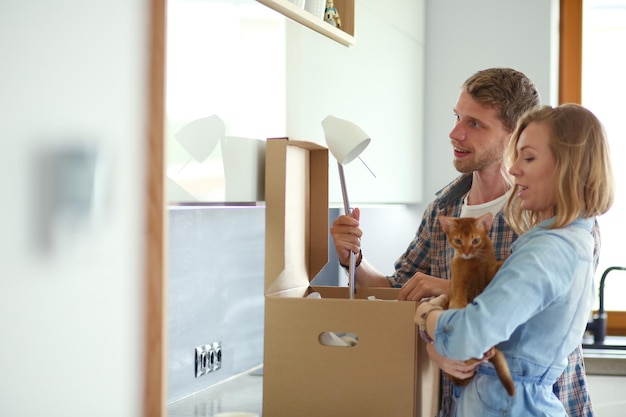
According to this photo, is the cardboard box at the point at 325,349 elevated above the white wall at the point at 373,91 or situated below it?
below

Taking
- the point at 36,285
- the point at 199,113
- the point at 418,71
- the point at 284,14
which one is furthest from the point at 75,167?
the point at 418,71

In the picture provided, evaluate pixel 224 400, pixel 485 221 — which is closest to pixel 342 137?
pixel 485 221

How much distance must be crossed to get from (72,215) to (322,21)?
3.99ft

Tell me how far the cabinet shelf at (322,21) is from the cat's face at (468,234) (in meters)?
0.55

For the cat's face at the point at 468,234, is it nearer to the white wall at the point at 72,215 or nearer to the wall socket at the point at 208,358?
the white wall at the point at 72,215

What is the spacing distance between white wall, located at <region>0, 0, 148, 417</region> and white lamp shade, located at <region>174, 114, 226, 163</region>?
31 centimetres

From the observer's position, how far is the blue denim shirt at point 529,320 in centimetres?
122

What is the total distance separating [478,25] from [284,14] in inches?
69.0

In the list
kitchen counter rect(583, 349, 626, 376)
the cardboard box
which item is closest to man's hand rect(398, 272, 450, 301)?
the cardboard box

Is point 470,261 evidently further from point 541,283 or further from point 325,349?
point 325,349

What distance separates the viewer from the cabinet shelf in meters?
1.61

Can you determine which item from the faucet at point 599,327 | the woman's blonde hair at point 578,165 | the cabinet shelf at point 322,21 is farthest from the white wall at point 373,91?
the faucet at point 599,327

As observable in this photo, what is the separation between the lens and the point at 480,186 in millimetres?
1899

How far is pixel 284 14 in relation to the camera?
1.67 m
